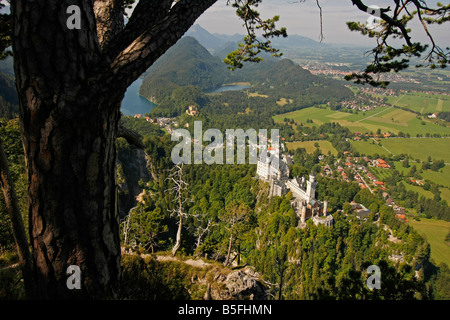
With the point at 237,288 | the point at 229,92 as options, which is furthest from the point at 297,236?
the point at 229,92

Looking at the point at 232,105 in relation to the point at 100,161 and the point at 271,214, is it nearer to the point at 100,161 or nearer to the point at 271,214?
the point at 271,214

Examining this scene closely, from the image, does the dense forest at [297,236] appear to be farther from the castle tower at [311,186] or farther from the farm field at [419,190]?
the farm field at [419,190]

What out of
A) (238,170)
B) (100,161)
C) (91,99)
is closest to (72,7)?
(91,99)

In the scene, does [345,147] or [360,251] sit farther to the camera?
[345,147]

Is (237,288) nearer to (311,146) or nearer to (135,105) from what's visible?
(311,146)

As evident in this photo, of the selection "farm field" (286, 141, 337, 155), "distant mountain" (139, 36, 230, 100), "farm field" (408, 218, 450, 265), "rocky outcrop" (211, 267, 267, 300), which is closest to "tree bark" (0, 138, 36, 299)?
"rocky outcrop" (211, 267, 267, 300)
